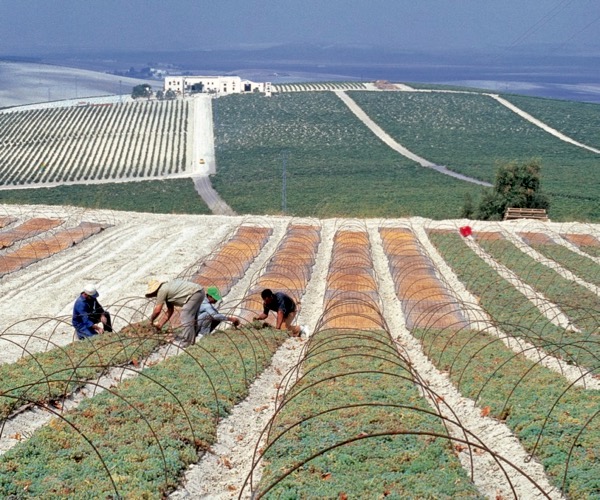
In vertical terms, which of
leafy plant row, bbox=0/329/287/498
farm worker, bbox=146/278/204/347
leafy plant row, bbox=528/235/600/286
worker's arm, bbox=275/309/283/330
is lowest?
leafy plant row, bbox=528/235/600/286

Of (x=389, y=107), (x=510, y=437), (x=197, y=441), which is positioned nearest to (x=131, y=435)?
(x=197, y=441)

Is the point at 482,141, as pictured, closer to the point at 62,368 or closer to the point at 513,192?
the point at 513,192

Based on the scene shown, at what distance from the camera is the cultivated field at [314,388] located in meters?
8.73

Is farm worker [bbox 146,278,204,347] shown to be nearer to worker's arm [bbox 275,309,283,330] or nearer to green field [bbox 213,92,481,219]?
worker's arm [bbox 275,309,283,330]

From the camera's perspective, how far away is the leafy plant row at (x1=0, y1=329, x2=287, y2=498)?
8266 mm

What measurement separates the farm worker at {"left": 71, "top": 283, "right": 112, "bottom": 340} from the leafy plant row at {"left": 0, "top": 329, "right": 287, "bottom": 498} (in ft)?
7.58

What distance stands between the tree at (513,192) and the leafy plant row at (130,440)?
34.4 metres

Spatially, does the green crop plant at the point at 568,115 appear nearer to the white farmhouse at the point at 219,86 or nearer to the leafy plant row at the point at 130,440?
the white farmhouse at the point at 219,86

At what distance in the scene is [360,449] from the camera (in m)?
9.53

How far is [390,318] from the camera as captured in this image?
19.6 m

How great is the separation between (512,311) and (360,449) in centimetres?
1083

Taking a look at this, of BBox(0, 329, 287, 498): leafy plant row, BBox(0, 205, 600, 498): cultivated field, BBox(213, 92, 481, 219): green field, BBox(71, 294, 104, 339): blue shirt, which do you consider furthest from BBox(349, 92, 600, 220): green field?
BBox(0, 329, 287, 498): leafy plant row

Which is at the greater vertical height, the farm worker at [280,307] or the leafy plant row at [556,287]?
the farm worker at [280,307]

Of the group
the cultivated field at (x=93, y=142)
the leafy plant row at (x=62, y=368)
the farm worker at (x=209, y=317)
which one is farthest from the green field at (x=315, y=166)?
the leafy plant row at (x=62, y=368)
